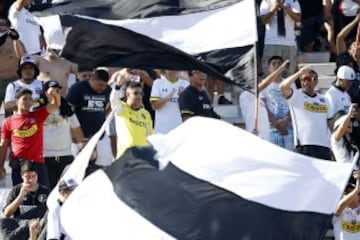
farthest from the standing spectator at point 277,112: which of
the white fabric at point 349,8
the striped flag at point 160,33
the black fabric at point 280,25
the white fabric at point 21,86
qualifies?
the striped flag at point 160,33

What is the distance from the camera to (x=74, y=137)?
1547 centimetres

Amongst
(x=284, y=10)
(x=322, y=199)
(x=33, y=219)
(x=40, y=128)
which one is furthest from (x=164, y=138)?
(x=284, y=10)

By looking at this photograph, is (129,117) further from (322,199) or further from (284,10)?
(322,199)

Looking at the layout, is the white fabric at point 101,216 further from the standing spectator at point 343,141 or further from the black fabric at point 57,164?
the standing spectator at point 343,141

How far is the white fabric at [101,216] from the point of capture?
1011 cm

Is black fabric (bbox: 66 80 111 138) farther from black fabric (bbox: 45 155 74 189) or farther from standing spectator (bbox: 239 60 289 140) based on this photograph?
standing spectator (bbox: 239 60 289 140)

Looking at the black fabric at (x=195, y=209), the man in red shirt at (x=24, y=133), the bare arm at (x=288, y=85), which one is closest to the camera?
the black fabric at (x=195, y=209)

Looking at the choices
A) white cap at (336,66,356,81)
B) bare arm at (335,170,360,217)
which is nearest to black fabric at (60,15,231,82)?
bare arm at (335,170,360,217)

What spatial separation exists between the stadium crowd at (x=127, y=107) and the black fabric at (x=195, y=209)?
139 inches

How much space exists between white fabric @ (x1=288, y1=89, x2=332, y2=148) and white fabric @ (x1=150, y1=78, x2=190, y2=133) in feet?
3.67

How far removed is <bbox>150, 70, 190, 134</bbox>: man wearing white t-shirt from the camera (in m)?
15.9

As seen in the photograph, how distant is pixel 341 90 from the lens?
54.4 feet

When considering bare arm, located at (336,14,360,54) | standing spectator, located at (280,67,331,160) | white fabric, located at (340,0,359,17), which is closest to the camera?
standing spectator, located at (280,67,331,160)

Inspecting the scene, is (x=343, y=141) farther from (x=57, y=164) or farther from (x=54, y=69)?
(x=54, y=69)
